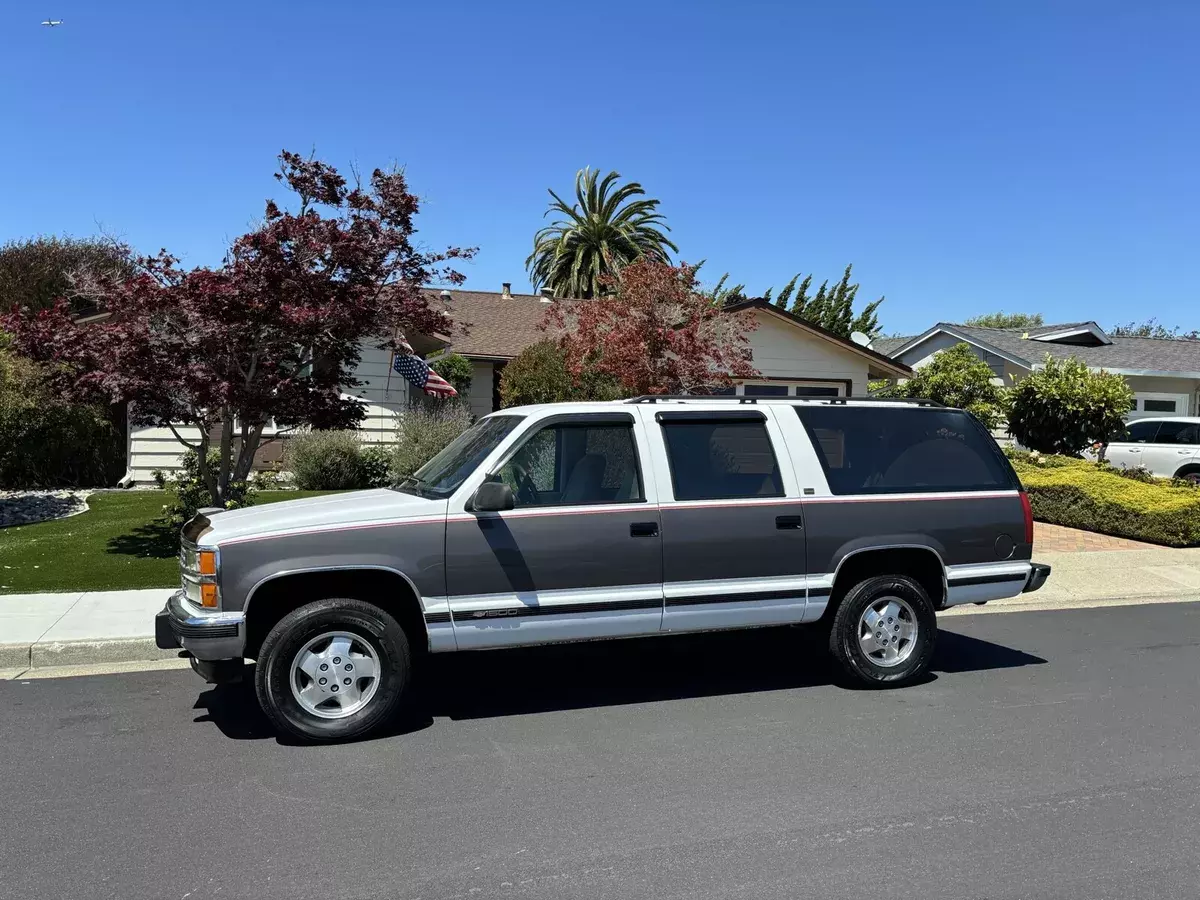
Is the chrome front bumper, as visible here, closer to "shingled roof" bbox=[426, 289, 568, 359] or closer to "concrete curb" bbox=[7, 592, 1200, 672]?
"concrete curb" bbox=[7, 592, 1200, 672]

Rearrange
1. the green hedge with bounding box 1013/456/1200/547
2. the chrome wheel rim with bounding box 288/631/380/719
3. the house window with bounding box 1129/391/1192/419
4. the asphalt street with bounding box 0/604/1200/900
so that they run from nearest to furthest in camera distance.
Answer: the asphalt street with bounding box 0/604/1200/900, the chrome wheel rim with bounding box 288/631/380/719, the green hedge with bounding box 1013/456/1200/547, the house window with bounding box 1129/391/1192/419

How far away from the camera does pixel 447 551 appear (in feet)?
17.8

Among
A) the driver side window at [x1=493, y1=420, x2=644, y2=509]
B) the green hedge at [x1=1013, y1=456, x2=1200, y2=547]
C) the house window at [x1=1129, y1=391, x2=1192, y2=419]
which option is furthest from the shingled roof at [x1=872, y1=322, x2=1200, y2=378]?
the driver side window at [x1=493, y1=420, x2=644, y2=509]

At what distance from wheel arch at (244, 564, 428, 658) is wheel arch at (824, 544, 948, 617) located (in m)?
2.81

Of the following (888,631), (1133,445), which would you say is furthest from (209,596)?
(1133,445)

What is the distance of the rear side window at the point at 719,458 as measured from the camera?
237 inches

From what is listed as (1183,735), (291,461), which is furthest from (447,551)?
(291,461)

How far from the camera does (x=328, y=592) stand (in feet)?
18.0

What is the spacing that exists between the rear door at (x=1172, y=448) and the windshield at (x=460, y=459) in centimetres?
1709

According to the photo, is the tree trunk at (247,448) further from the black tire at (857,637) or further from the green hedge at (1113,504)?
the green hedge at (1113,504)

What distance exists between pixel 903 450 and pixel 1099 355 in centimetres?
2651

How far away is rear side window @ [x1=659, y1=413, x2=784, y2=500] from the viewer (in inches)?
237

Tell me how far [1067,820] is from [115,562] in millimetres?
9439

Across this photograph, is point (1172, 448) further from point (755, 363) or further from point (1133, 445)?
point (755, 363)
